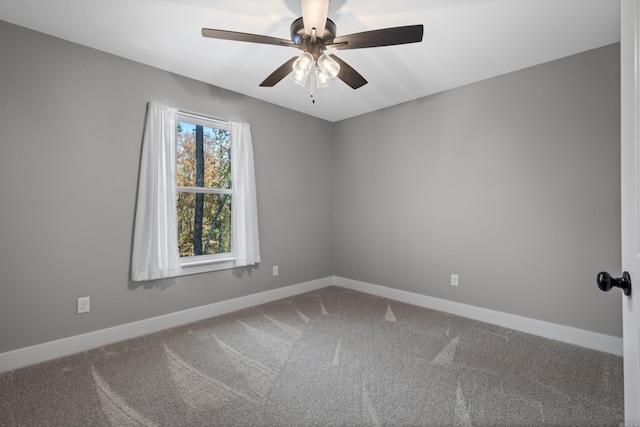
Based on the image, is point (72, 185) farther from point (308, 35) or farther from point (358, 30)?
point (358, 30)

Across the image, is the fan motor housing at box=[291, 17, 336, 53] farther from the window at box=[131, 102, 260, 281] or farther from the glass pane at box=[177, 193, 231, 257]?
the glass pane at box=[177, 193, 231, 257]

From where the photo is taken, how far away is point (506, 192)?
302 cm

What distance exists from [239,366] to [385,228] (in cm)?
244

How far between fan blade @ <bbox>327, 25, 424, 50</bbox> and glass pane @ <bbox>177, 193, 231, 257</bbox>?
2.10m

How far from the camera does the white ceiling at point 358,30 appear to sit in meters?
2.05

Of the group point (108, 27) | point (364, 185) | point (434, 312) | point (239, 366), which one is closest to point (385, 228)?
point (364, 185)

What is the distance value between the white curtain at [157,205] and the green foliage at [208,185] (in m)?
0.22

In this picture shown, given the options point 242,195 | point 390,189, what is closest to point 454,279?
point 390,189

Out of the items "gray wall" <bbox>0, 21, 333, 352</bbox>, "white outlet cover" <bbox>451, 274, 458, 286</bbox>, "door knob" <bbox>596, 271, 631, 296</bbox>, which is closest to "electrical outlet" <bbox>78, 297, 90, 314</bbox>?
"gray wall" <bbox>0, 21, 333, 352</bbox>

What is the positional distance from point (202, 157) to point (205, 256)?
1.06 metres

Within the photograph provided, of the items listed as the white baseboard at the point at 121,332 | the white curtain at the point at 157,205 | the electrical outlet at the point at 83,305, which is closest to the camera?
the white baseboard at the point at 121,332

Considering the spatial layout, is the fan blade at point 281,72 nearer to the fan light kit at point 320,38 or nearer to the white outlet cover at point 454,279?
the fan light kit at point 320,38

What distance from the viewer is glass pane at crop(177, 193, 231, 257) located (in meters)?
3.19

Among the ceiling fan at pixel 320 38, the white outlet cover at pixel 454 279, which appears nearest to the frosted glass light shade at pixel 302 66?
the ceiling fan at pixel 320 38
